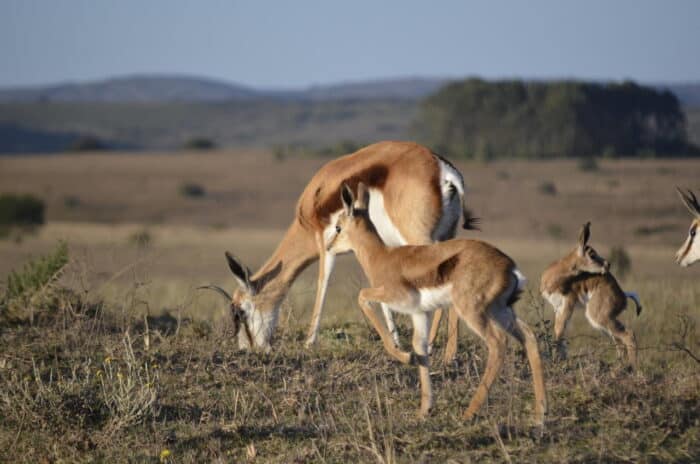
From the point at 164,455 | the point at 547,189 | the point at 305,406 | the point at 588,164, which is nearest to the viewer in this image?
the point at 164,455

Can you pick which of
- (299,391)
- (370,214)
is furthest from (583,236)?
(299,391)

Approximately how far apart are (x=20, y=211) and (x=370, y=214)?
3229cm

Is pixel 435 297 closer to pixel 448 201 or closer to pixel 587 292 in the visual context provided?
pixel 448 201

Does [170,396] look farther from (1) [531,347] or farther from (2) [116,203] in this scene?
(2) [116,203]

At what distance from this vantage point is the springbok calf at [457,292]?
705 centimetres

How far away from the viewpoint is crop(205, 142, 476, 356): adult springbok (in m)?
9.59

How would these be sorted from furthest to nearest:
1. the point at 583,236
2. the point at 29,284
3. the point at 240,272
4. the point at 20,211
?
1. the point at 20,211
2. the point at 29,284
3. the point at 240,272
4. the point at 583,236

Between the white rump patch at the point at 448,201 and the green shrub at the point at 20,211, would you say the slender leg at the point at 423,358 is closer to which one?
the white rump patch at the point at 448,201

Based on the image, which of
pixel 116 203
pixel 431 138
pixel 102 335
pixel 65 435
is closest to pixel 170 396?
pixel 65 435

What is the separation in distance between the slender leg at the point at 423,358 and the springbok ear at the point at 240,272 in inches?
124

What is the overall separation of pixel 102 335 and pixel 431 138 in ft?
165

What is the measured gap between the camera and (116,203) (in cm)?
4931

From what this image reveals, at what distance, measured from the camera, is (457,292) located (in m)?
7.11

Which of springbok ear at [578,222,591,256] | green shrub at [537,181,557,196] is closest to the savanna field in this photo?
springbok ear at [578,222,591,256]
